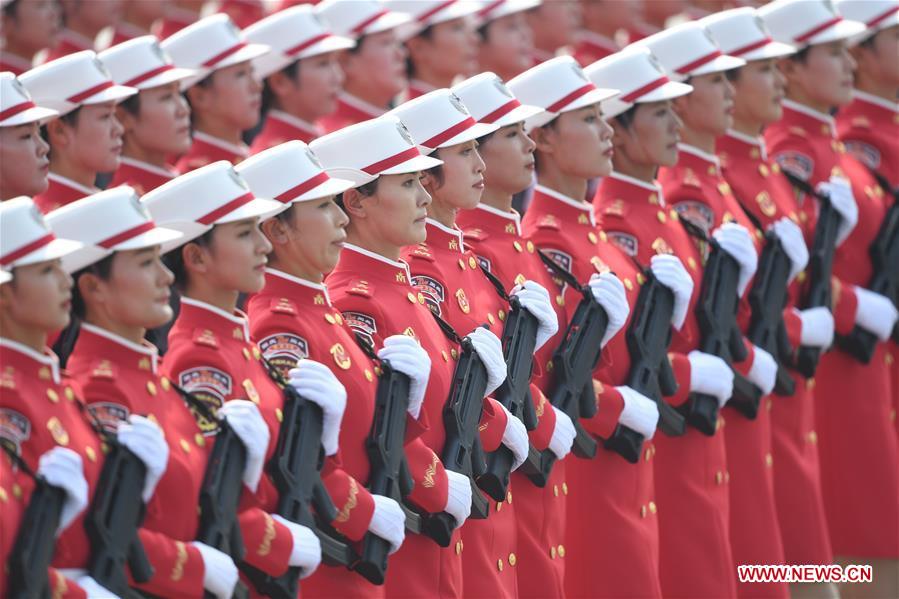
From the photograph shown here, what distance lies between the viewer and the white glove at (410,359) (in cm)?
720

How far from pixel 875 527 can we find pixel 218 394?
4.65m

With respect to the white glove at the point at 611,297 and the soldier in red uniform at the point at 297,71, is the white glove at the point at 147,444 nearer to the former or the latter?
the white glove at the point at 611,297

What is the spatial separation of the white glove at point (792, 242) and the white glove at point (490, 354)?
2.45 metres

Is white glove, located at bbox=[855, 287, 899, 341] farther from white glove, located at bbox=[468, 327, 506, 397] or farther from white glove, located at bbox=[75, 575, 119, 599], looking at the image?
white glove, located at bbox=[75, 575, 119, 599]

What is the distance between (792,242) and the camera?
9.69m

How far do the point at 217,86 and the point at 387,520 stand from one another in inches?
154

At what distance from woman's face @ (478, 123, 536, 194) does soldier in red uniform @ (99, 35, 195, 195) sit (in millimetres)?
1710

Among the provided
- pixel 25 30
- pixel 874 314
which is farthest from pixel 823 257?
pixel 25 30

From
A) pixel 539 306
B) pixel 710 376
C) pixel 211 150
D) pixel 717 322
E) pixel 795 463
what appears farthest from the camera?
pixel 211 150

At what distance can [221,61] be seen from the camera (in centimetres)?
1025

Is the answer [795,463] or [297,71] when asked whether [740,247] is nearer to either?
[795,463]

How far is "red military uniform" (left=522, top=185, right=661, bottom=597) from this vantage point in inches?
339

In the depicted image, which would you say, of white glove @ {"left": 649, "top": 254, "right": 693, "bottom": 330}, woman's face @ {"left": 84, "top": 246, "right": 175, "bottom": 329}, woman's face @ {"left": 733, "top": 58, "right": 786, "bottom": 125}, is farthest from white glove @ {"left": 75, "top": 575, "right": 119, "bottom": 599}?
woman's face @ {"left": 733, "top": 58, "right": 786, "bottom": 125}

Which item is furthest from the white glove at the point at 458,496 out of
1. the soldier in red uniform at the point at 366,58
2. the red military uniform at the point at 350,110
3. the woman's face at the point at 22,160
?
the red military uniform at the point at 350,110
